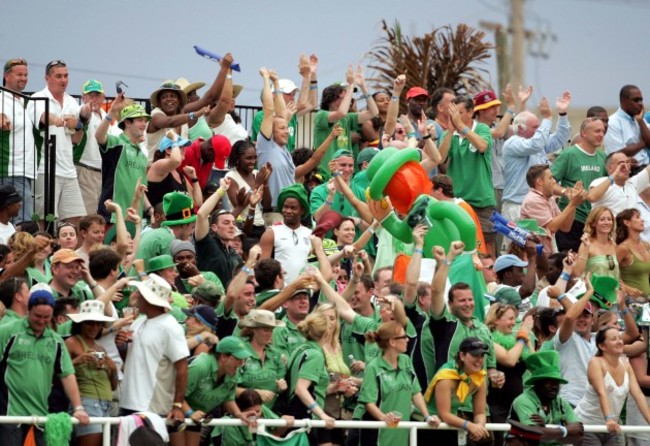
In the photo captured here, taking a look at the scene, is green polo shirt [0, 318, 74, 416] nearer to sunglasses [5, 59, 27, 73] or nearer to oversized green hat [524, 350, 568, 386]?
oversized green hat [524, 350, 568, 386]

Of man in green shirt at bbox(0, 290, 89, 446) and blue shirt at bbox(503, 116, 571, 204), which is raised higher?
blue shirt at bbox(503, 116, 571, 204)

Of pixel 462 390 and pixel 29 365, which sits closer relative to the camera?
pixel 29 365

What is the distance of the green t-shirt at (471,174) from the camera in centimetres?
1706

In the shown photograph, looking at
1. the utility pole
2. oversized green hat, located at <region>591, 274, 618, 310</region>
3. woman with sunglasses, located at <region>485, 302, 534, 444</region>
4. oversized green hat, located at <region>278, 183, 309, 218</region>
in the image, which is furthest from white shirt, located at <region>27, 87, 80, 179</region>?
the utility pole

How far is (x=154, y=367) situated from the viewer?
11945 millimetres

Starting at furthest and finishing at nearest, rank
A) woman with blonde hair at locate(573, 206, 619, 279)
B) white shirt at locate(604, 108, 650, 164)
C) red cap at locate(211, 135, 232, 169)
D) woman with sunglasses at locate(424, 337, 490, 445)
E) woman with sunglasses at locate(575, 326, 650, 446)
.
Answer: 1. white shirt at locate(604, 108, 650, 164)
2. red cap at locate(211, 135, 232, 169)
3. woman with blonde hair at locate(573, 206, 619, 279)
4. woman with sunglasses at locate(575, 326, 650, 446)
5. woman with sunglasses at locate(424, 337, 490, 445)

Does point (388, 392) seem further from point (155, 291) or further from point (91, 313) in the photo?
point (91, 313)

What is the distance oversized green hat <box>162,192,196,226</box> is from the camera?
588 inches

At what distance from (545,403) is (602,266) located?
2.95 metres

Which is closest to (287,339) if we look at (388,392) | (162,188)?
(388,392)

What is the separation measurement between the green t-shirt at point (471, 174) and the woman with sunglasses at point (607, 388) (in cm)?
363

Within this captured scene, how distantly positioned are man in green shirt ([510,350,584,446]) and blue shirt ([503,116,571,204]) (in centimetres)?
507

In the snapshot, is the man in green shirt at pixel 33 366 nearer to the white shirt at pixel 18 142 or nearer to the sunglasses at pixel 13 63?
the white shirt at pixel 18 142

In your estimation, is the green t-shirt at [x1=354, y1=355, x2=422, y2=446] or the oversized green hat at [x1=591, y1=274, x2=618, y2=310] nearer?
the green t-shirt at [x1=354, y1=355, x2=422, y2=446]
